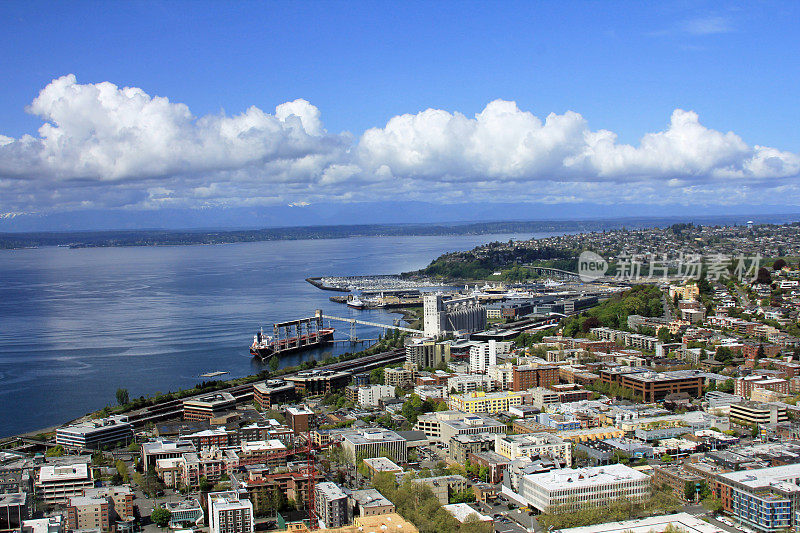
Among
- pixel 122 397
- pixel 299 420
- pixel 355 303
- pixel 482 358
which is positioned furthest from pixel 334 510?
pixel 355 303

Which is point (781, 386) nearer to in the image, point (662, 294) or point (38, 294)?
point (662, 294)

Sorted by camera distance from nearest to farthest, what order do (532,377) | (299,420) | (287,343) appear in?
1. (299,420)
2. (532,377)
3. (287,343)

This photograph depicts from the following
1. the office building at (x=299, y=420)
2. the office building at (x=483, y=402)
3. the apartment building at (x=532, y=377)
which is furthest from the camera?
the apartment building at (x=532, y=377)

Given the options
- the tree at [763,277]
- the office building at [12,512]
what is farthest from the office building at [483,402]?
the tree at [763,277]

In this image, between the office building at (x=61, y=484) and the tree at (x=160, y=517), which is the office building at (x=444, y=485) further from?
the office building at (x=61, y=484)

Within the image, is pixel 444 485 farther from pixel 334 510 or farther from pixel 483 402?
pixel 483 402

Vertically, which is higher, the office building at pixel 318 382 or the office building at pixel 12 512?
the office building at pixel 12 512
